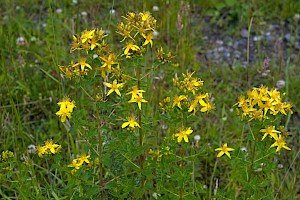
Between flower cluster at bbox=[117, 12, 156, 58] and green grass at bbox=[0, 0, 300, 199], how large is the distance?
0.75ft

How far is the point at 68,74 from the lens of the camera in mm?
1615

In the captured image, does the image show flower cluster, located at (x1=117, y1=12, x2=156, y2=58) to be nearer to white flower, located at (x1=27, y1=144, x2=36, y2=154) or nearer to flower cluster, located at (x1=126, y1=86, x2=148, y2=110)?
flower cluster, located at (x1=126, y1=86, x2=148, y2=110)

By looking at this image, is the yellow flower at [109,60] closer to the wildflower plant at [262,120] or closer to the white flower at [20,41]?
the wildflower plant at [262,120]

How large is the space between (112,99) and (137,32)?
130 cm

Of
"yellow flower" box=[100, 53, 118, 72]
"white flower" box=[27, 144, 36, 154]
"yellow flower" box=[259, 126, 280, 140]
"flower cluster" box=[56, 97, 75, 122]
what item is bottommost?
"white flower" box=[27, 144, 36, 154]

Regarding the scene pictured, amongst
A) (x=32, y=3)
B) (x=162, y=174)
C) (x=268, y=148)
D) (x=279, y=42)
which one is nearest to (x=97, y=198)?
(x=162, y=174)

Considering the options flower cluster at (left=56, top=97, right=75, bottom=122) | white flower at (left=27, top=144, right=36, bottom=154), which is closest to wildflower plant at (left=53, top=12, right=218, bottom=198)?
flower cluster at (left=56, top=97, right=75, bottom=122)

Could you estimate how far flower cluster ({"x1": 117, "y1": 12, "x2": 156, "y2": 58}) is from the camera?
1606 millimetres

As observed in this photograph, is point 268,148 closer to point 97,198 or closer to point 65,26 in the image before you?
point 97,198

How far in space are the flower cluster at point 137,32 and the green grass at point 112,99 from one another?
230mm

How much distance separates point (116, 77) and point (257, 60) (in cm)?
178

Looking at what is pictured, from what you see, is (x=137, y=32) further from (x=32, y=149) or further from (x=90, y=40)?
(x=32, y=149)

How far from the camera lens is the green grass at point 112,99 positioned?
208cm

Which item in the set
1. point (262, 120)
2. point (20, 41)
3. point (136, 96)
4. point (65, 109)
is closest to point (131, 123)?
point (136, 96)
